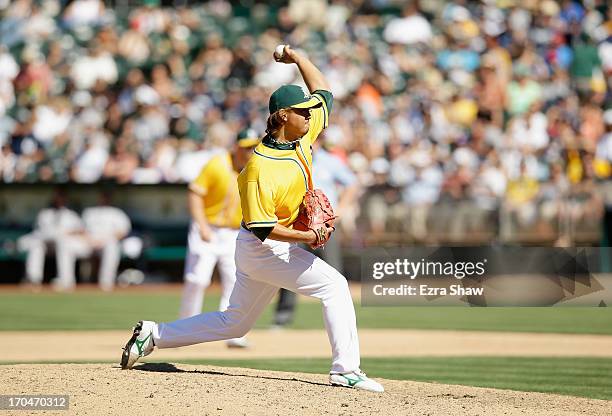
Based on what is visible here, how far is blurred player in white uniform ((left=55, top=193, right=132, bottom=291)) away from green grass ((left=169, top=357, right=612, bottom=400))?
9127mm

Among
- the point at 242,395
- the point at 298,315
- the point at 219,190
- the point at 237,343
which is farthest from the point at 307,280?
the point at 298,315

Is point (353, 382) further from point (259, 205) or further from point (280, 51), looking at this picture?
point (280, 51)

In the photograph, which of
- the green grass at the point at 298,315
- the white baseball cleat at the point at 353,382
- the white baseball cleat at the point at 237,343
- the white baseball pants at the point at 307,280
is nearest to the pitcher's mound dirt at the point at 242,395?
the white baseball cleat at the point at 353,382

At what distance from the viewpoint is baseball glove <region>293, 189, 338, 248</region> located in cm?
738

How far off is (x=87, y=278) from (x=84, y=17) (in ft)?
21.7

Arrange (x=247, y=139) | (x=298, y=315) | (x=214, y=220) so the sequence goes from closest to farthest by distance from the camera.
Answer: (x=247, y=139), (x=214, y=220), (x=298, y=315)

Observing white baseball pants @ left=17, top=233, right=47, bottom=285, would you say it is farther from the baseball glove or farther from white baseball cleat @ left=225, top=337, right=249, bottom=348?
the baseball glove

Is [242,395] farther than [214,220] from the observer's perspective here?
No

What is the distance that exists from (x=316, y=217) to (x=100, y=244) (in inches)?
474

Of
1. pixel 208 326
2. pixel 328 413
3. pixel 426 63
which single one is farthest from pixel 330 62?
pixel 328 413

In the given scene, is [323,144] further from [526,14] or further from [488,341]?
[526,14]

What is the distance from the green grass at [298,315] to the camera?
13.7 meters

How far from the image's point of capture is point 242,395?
7258 millimetres

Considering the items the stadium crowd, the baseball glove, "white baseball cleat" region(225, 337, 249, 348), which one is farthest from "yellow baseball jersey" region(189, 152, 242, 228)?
the stadium crowd
